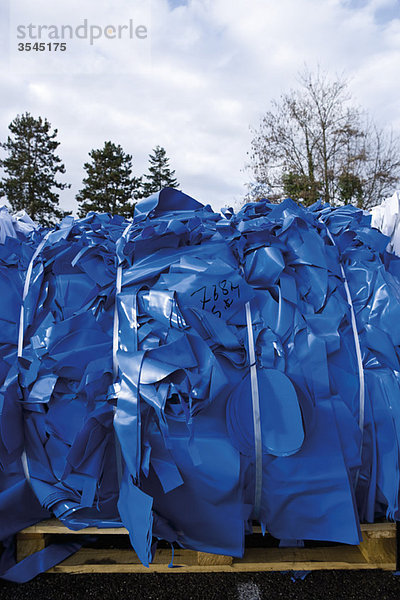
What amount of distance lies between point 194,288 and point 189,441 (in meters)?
0.63

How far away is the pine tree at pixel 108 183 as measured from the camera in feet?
91.6

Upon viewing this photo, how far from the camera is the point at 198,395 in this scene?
1.57m

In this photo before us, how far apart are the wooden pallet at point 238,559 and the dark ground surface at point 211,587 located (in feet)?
0.52

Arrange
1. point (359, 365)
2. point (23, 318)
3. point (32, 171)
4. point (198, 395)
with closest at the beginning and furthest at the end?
point (198, 395), point (359, 365), point (23, 318), point (32, 171)

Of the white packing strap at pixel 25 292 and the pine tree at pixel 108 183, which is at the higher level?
the pine tree at pixel 108 183

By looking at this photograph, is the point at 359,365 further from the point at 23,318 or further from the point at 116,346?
the point at 23,318

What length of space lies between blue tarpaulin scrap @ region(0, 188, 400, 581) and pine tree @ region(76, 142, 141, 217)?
86.9 ft

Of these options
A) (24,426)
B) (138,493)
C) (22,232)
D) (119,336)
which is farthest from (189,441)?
(22,232)

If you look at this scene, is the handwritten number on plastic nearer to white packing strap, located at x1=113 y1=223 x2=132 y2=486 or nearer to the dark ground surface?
white packing strap, located at x1=113 y1=223 x2=132 y2=486

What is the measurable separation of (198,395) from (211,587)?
3.29 feet

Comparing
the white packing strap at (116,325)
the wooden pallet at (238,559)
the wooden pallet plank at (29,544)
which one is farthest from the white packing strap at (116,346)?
the wooden pallet plank at (29,544)

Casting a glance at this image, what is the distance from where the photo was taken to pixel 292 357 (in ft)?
5.59

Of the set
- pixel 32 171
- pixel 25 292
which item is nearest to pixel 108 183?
pixel 32 171

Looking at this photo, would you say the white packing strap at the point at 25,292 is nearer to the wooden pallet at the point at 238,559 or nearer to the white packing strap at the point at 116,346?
the white packing strap at the point at 116,346
